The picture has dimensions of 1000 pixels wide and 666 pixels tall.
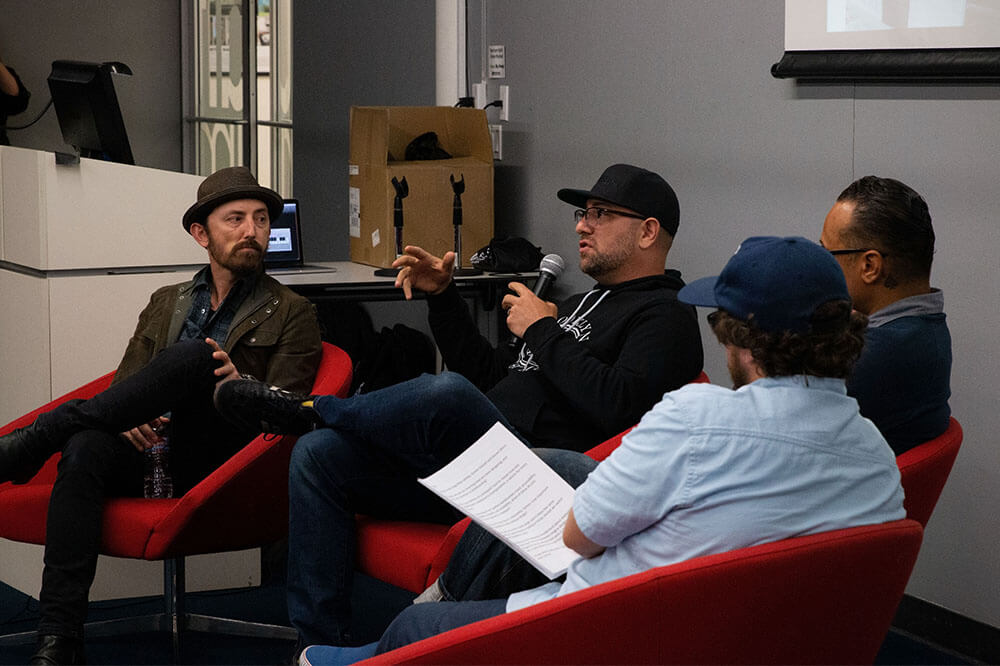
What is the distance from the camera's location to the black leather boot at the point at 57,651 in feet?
8.13

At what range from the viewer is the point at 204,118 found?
24.4ft

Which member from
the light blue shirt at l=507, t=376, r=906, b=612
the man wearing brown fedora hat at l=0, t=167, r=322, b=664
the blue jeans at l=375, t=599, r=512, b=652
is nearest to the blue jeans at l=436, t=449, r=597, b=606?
the blue jeans at l=375, t=599, r=512, b=652

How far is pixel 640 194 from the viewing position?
2.85 metres

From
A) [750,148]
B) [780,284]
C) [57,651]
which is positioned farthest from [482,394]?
[750,148]

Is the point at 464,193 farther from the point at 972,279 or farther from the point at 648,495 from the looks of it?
the point at 648,495

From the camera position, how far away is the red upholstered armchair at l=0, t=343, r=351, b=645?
2625 millimetres

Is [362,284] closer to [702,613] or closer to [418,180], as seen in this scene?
[418,180]

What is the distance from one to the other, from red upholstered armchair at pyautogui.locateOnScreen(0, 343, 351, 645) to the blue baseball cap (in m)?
1.34

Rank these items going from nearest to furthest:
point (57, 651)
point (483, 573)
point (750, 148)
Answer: point (483, 573)
point (57, 651)
point (750, 148)

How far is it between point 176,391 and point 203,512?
29cm

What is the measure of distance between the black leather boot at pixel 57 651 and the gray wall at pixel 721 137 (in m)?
2.00

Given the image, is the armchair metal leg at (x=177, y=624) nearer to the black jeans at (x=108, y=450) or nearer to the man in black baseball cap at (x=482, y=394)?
the black jeans at (x=108, y=450)

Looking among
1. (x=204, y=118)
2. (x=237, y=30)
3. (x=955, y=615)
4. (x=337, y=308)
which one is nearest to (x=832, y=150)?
(x=955, y=615)

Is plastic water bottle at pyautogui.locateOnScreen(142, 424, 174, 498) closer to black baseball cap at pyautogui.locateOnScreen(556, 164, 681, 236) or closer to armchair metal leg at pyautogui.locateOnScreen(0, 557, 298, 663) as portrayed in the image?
armchair metal leg at pyautogui.locateOnScreen(0, 557, 298, 663)
